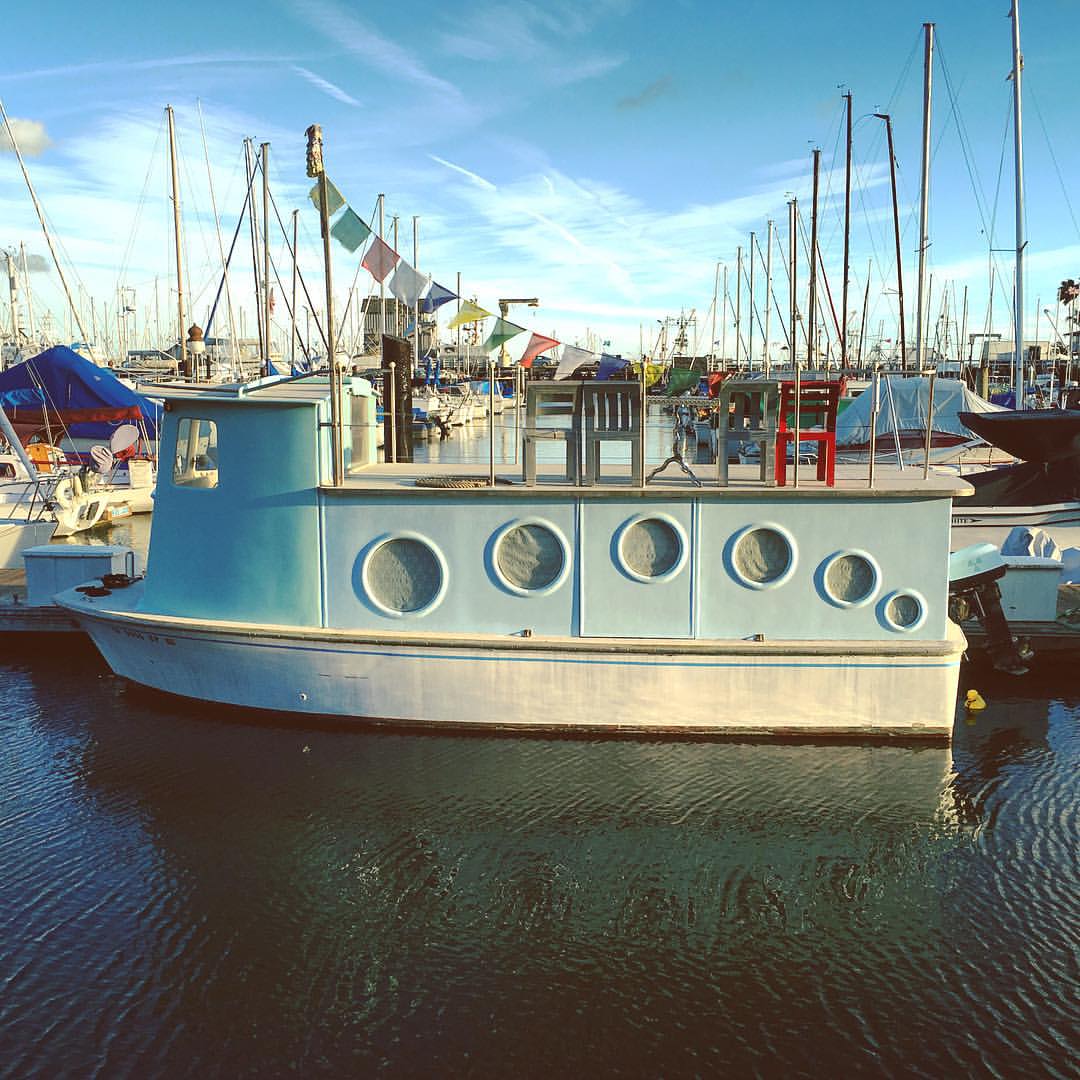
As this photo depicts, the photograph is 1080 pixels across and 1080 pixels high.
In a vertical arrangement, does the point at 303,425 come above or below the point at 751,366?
below

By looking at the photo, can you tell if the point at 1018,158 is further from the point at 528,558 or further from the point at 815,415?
the point at 528,558

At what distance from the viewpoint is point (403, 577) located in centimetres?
1192

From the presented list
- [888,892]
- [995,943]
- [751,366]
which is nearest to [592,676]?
[888,892]

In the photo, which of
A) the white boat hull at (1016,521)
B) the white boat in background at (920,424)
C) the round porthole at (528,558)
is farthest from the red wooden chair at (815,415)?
the white boat in background at (920,424)

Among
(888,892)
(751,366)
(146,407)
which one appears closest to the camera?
(888,892)

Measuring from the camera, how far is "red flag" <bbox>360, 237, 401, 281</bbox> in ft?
43.7

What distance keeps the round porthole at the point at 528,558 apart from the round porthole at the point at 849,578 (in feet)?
11.1

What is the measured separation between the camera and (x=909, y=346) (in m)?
73.2

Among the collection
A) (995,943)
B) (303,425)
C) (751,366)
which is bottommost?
(995,943)

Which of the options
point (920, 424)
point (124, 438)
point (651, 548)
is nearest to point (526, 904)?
point (651, 548)

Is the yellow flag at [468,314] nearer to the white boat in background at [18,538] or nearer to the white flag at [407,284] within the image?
the white flag at [407,284]

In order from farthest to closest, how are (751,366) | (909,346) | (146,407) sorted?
(909,346) → (751,366) → (146,407)

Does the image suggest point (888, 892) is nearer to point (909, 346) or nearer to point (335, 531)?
point (335, 531)

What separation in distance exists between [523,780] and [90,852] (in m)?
4.75
